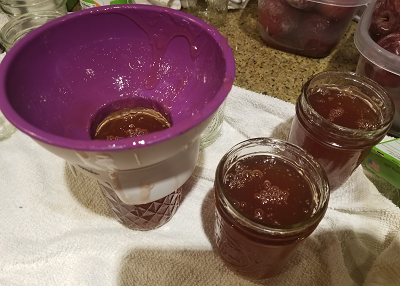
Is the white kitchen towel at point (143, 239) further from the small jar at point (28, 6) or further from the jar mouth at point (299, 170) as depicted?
the small jar at point (28, 6)

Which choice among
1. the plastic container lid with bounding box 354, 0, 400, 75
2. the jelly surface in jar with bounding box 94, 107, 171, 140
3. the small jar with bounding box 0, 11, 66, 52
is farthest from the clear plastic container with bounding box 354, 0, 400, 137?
the small jar with bounding box 0, 11, 66, 52

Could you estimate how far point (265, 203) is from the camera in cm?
37

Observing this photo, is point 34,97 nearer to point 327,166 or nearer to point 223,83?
point 223,83

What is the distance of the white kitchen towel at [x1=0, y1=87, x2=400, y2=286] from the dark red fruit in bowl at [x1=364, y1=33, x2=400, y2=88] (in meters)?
0.16

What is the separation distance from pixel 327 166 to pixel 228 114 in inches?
Answer: 7.0

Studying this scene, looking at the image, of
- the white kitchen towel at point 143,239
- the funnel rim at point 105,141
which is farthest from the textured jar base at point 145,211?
the funnel rim at point 105,141

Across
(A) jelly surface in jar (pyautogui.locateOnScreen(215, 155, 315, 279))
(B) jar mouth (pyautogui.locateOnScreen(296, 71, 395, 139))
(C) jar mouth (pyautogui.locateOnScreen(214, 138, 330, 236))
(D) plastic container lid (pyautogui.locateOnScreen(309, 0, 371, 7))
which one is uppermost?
(D) plastic container lid (pyautogui.locateOnScreen(309, 0, 371, 7))

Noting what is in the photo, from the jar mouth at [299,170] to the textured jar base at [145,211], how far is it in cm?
8

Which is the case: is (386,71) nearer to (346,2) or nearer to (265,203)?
(346,2)

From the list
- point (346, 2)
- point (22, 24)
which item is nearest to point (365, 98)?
point (346, 2)

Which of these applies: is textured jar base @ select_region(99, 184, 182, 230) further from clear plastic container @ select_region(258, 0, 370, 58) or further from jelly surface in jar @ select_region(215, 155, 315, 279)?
clear plastic container @ select_region(258, 0, 370, 58)

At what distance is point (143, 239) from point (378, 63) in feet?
1.40

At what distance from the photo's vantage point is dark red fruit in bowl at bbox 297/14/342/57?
0.58 m

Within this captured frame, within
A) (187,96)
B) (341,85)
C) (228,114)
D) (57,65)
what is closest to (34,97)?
(57,65)
